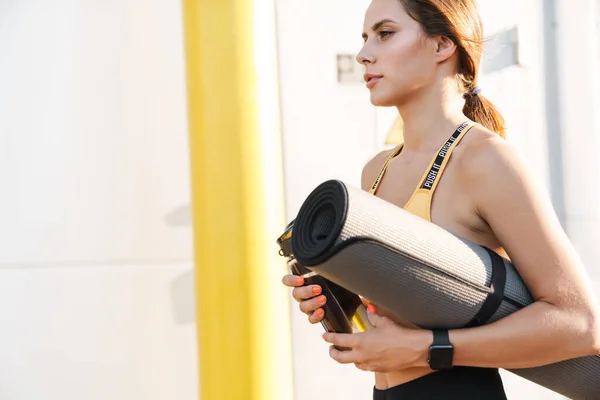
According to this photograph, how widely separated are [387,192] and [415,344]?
1.32 ft

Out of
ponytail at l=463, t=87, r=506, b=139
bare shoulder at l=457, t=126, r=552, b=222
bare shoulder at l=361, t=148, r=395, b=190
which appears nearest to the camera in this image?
bare shoulder at l=457, t=126, r=552, b=222

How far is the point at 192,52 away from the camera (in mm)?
2082

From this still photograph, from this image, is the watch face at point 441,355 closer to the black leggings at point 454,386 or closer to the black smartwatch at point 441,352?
the black smartwatch at point 441,352

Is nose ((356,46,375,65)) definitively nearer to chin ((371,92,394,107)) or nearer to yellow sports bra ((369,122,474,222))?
chin ((371,92,394,107))

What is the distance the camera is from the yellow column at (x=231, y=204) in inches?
79.9

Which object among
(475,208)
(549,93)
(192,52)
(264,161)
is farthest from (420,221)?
(549,93)

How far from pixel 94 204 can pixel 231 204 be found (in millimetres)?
505

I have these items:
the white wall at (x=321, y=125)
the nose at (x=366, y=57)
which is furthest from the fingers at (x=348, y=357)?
the white wall at (x=321, y=125)

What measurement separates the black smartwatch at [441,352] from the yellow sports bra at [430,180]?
22 cm

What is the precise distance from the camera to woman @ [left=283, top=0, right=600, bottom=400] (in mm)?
1110

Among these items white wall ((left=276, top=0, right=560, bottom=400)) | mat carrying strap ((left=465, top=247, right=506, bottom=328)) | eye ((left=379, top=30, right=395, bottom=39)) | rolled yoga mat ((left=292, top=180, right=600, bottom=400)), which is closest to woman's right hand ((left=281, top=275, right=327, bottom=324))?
rolled yoga mat ((left=292, top=180, right=600, bottom=400))

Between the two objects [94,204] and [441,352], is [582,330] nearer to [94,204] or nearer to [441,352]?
[441,352]

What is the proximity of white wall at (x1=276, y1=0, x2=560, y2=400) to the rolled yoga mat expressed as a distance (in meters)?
1.18

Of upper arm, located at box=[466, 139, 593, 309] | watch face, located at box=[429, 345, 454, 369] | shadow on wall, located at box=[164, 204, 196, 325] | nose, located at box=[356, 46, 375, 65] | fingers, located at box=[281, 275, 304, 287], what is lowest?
shadow on wall, located at box=[164, 204, 196, 325]
